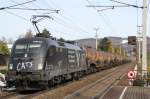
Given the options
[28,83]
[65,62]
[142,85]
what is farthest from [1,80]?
[142,85]

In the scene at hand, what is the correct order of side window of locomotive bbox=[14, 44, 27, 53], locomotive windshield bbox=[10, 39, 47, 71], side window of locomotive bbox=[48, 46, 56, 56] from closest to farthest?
locomotive windshield bbox=[10, 39, 47, 71] < side window of locomotive bbox=[14, 44, 27, 53] < side window of locomotive bbox=[48, 46, 56, 56]

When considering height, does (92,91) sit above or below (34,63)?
below

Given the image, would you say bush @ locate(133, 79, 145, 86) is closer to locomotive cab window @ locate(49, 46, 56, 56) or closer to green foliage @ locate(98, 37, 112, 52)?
locomotive cab window @ locate(49, 46, 56, 56)

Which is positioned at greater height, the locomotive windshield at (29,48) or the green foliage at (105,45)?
the green foliage at (105,45)

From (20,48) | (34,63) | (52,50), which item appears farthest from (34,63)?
(52,50)

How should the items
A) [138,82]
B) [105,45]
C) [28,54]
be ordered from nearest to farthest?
1. [28,54]
2. [138,82]
3. [105,45]

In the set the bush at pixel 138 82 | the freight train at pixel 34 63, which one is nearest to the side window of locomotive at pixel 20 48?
the freight train at pixel 34 63

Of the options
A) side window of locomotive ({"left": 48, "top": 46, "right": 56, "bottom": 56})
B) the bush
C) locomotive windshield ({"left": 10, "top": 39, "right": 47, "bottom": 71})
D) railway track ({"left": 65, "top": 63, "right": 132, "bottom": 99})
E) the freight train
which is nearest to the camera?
railway track ({"left": 65, "top": 63, "right": 132, "bottom": 99})

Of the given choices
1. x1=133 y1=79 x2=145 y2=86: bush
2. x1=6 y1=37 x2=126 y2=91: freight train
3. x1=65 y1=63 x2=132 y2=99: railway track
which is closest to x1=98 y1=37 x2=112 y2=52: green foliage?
A: x1=65 y1=63 x2=132 y2=99: railway track

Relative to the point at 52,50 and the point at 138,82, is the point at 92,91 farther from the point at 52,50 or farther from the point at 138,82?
the point at 138,82

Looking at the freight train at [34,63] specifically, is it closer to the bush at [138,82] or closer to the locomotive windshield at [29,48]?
the locomotive windshield at [29,48]

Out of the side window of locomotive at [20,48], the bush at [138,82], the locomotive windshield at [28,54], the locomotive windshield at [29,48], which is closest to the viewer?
the locomotive windshield at [28,54]

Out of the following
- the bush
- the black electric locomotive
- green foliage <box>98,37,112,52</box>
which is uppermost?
green foliage <box>98,37,112,52</box>

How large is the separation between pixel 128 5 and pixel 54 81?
7560mm
